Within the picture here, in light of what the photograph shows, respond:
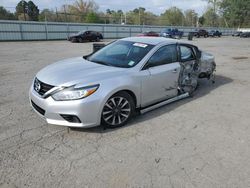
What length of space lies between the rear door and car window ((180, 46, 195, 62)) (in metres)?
0.30

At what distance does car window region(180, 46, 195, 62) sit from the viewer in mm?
5114

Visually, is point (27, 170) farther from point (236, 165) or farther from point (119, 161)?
point (236, 165)

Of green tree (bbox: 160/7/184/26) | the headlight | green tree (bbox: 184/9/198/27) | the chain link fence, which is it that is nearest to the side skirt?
the headlight

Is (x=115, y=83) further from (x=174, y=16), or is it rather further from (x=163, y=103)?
(x=174, y=16)

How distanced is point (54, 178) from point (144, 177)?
1.05m

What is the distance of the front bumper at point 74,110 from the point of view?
333 centimetres

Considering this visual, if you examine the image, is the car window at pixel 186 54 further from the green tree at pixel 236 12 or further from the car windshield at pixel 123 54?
the green tree at pixel 236 12

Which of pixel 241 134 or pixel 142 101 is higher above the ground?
pixel 142 101

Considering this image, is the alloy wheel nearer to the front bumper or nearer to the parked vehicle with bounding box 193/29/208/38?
the front bumper

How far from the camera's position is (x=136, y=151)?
3209 mm

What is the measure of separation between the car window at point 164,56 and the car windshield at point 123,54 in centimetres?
18

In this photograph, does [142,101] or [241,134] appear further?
[142,101]

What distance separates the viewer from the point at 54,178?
2.62 meters

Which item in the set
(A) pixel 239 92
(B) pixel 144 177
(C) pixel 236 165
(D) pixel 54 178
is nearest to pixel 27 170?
(D) pixel 54 178
